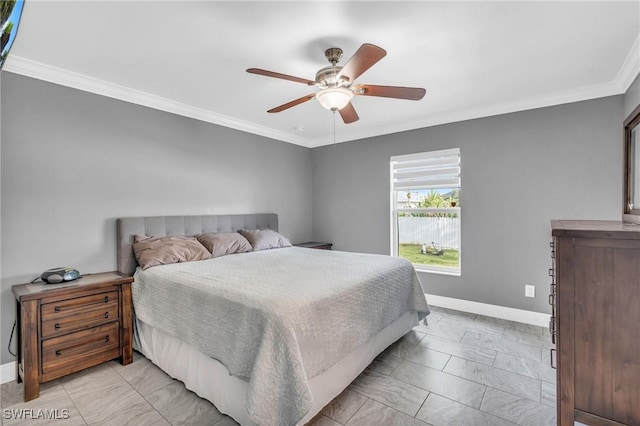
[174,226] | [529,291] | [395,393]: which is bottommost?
[395,393]

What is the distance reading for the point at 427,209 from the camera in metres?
4.11

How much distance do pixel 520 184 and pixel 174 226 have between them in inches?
154

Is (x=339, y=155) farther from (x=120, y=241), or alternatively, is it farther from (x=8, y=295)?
(x=8, y=295)

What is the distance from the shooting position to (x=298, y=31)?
1.97 metres

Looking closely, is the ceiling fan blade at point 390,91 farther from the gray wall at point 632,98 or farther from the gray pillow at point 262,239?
the gray pillow at point 262,239

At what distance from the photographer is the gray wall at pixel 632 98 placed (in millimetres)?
2395

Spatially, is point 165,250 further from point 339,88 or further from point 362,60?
point 362,60

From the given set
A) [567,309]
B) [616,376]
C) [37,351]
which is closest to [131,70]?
[37,351]

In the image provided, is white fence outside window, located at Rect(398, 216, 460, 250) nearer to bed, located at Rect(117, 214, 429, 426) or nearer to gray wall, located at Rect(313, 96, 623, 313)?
gray wall, located at Rect(313, 96, 623, 313)

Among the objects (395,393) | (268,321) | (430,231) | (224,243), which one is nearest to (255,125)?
(224,243)

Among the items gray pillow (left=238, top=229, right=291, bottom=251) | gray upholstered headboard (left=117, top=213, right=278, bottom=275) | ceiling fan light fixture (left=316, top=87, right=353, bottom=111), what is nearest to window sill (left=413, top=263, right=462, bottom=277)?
gray pillow (left=238, top=229, right=291, bottom=251)

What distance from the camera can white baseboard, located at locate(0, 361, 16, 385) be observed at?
226 cm

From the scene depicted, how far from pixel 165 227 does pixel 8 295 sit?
1265 mm

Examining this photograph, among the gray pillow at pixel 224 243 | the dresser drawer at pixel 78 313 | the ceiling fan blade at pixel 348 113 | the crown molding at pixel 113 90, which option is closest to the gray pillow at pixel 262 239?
the gray pillow at pixel 224 243
